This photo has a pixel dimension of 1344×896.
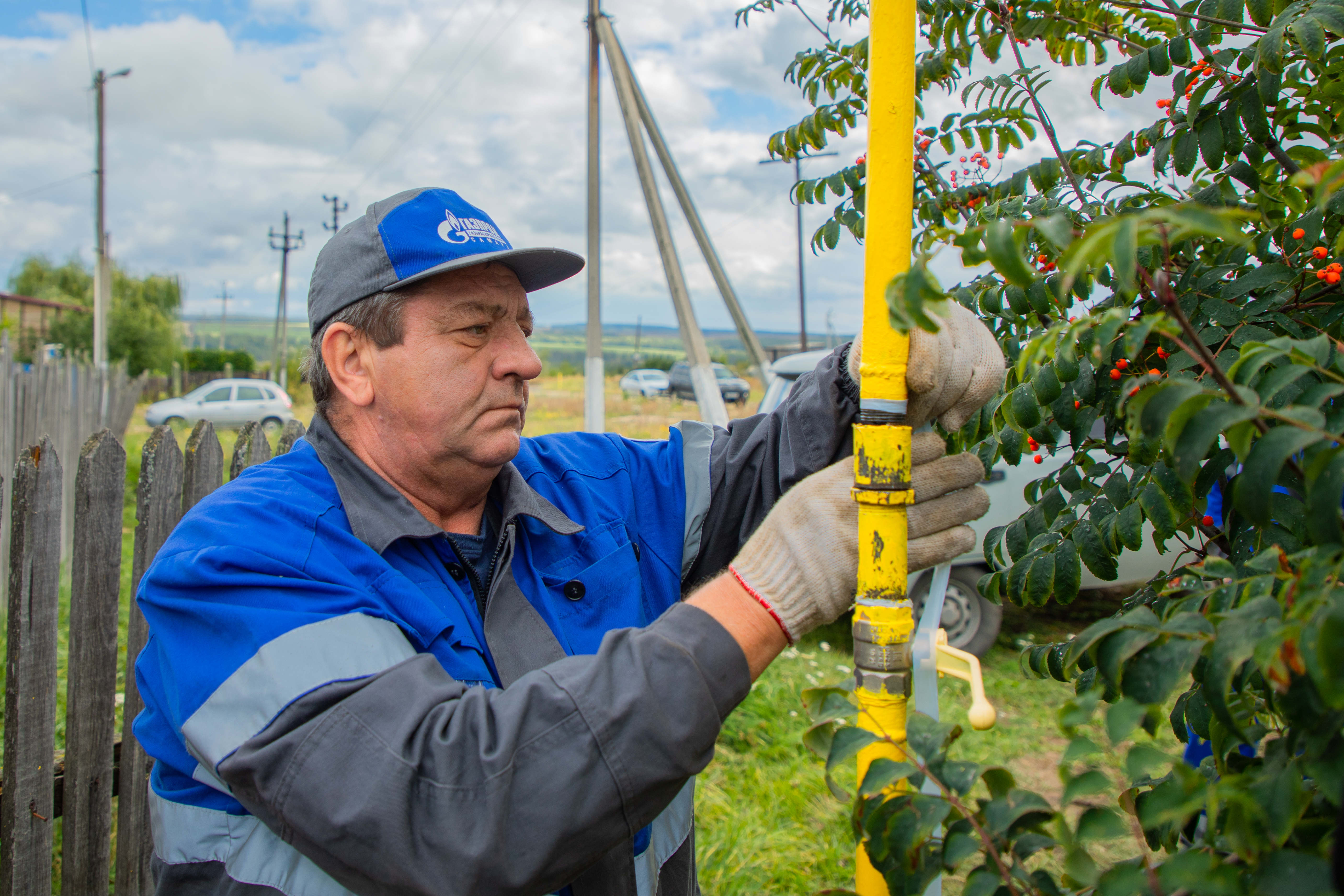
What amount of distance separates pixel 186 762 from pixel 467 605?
509 millimetres

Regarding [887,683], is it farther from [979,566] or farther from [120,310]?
[120,310]

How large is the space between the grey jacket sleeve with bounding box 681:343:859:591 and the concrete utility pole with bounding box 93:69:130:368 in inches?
759

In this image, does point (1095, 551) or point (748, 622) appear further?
point (1095, 551)

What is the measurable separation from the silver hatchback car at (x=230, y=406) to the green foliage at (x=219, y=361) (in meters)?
27.9

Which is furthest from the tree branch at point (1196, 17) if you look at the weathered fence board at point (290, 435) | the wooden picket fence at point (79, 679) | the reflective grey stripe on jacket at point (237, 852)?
the weathered fence board at point (290, 435)

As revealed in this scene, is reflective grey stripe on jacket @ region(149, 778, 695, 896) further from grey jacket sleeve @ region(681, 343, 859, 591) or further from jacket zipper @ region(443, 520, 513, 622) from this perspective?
grey jacket sleeve @ region(681, 343, 859, 591)

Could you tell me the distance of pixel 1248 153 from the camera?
143 centimetres

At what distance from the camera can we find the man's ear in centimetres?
176

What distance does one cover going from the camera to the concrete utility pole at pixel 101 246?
20.0 meters

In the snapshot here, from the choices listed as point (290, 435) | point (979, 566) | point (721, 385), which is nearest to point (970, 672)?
point (290, 435)

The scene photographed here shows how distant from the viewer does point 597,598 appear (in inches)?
67.7

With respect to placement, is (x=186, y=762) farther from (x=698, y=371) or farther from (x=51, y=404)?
(x=698, y=371)

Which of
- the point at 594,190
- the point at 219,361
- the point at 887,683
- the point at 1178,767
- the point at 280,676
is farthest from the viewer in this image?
the point at 219,361

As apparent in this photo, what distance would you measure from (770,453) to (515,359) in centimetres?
60
